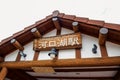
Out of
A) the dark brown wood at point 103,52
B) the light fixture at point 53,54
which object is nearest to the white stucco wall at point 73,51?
the dark brown wood at point 103,52

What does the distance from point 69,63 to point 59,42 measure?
0.77 metres

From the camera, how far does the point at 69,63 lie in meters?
4.24

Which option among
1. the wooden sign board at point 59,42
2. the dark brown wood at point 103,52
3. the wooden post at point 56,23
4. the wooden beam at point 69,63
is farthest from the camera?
the wooden post at point 56,23

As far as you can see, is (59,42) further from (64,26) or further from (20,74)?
(20,74)

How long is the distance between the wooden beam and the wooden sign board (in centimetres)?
44

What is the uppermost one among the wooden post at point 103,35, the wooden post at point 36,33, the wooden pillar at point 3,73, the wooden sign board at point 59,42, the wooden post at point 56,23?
the wooden post at point 56,23

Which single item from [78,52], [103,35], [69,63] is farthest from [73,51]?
→ [103,35]

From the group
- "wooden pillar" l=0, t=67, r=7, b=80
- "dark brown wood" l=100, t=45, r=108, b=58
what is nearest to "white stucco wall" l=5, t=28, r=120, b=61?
"dark brown wood" l=100, t=45, r=108, b=58

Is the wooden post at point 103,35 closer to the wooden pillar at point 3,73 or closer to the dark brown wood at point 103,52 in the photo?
the dark brown wood at point 103,52

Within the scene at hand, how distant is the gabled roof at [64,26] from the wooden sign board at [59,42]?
0.29 metres

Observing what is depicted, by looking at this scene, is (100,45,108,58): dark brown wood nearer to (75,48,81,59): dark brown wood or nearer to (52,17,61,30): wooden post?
(75,48,81,59): dark brown wood

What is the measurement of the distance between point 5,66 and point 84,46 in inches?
93.9

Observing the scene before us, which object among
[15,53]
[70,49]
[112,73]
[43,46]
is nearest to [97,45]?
[70,49]

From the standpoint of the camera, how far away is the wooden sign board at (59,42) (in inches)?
179
